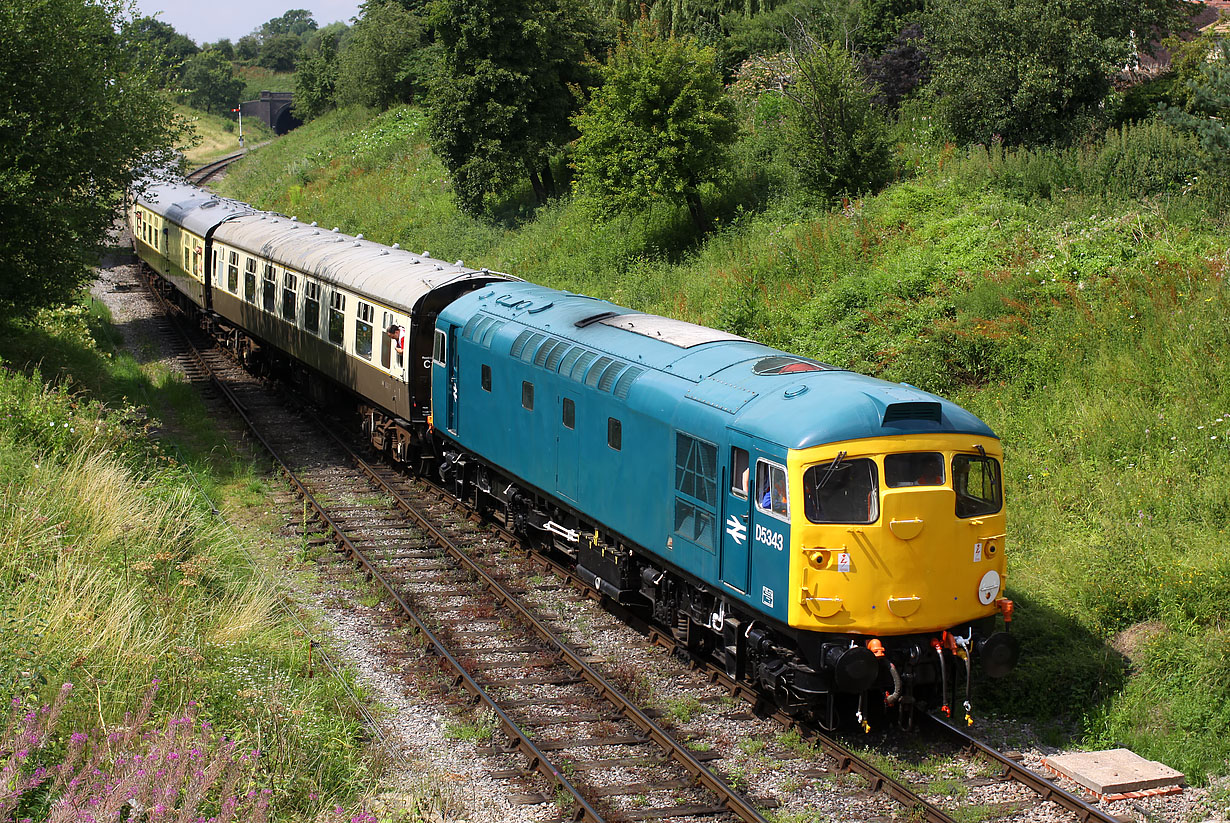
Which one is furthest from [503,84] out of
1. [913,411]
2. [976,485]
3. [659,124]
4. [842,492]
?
[842,492]

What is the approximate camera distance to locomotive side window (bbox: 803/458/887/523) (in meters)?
9.10

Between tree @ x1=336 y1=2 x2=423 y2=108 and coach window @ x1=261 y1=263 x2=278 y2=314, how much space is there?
3485cm

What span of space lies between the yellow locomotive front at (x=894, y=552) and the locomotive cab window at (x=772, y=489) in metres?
0.17

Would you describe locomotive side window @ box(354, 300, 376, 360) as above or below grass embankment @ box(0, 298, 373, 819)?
above

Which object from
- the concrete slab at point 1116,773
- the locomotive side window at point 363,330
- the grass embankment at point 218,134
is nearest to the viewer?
the concrete slab at point 1116,773

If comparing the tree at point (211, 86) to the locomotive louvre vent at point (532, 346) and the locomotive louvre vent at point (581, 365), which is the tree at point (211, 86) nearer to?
the locomotive louvre vent at point (532, 346)

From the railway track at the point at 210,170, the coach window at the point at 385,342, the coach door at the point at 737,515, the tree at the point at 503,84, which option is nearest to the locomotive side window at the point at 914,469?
the coach door at the point at 737,515

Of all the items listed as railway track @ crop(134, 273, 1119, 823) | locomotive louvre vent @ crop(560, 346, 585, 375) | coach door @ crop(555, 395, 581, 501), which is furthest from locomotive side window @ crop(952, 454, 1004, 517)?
locomotive louvre vent @ crop(560, 346, 585, 375)

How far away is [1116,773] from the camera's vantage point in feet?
29.1

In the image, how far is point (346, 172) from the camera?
49.8 meters

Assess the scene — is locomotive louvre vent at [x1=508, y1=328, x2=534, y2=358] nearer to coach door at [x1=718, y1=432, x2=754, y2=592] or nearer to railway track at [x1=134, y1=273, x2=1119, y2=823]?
railway track at [x1=134, y1=273, x2=1119, y2=823]

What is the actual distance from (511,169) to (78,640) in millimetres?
26342

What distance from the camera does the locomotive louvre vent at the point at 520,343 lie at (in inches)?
567

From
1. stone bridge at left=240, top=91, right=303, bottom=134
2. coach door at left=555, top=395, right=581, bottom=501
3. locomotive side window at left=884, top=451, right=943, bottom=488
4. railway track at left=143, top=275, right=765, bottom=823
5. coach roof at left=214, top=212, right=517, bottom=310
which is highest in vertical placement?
stone bridge at left=240, top=91, right=303, bottom=134
